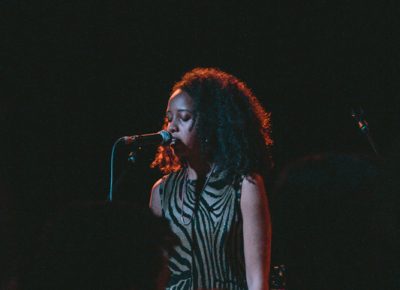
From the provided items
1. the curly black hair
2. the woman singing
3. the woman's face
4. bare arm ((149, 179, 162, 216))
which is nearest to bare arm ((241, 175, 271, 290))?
the woman singing

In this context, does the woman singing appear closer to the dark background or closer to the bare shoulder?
the bare shoulder

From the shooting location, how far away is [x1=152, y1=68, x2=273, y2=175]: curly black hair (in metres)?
2.49

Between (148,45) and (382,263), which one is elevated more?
(148,45)

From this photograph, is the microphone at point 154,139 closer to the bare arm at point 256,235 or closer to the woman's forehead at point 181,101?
the woman's forehead at point 181,101

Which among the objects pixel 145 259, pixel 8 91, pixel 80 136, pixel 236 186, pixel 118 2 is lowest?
pixel 236 186

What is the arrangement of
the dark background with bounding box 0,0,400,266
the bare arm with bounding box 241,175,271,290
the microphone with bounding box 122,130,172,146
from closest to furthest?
1. the bare arm with bounding box 241,175,271,290
2. the microphone with bounding box 122,130,172,146
3. the dark background with bounding box 0,0,400,266

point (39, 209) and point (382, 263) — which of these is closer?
point (382, 263)

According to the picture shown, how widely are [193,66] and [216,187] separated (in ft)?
7.71

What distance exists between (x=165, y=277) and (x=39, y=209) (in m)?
3.34

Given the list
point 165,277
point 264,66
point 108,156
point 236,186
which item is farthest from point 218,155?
point 264,66

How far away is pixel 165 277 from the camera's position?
0.98 metres

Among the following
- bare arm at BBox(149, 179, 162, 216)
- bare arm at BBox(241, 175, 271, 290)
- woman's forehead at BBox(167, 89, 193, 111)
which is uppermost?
woman's forehead at BBox(167, 89, 193, 111)

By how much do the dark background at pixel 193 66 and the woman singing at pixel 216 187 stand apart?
1.68 m

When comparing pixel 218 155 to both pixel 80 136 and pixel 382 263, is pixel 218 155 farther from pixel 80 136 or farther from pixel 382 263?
pixel 80 136
